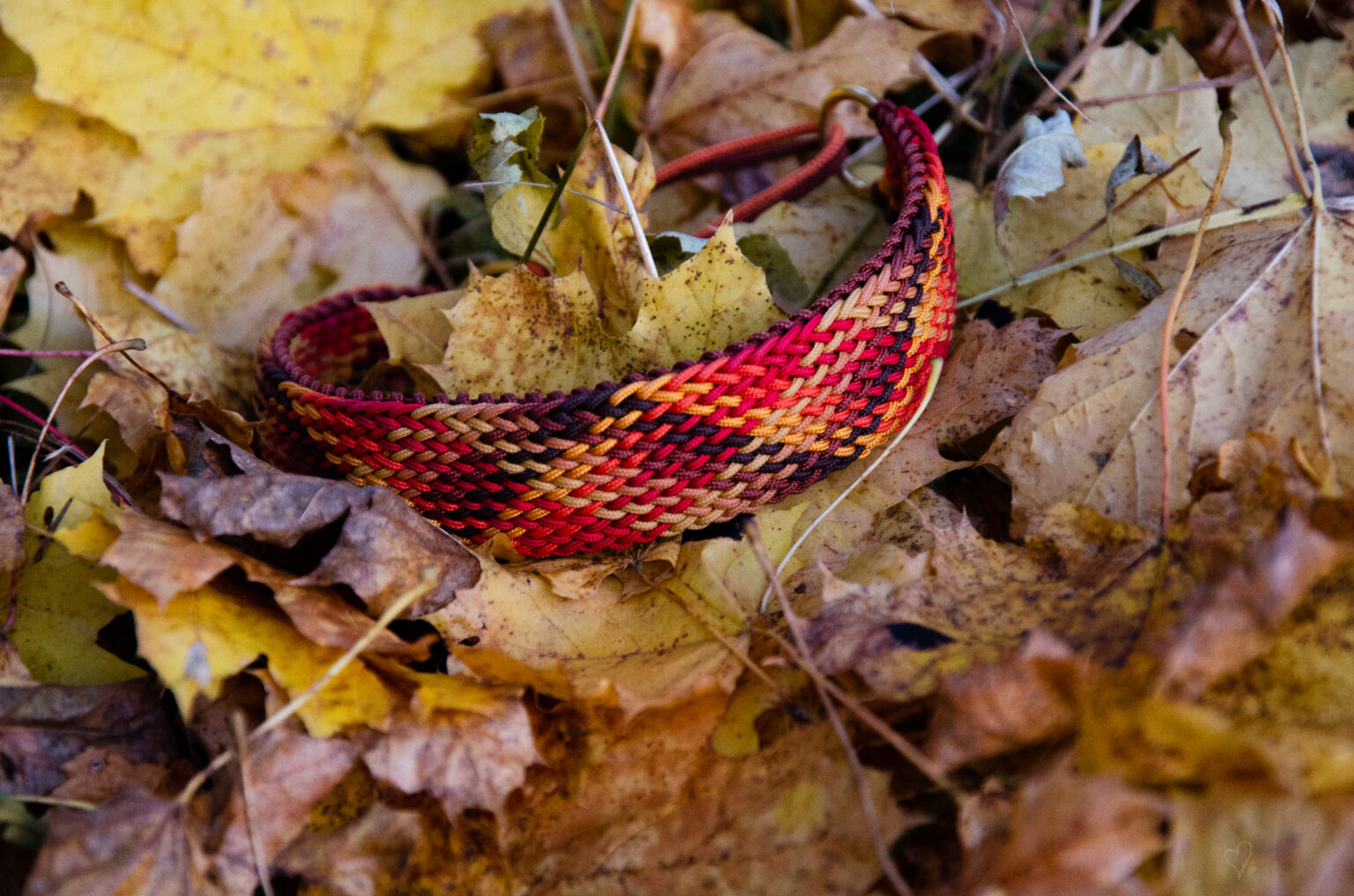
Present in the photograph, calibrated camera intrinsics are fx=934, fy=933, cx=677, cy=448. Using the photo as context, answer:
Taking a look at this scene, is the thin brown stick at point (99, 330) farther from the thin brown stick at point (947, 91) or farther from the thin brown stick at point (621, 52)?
the thin brown stick at point (947, 91)

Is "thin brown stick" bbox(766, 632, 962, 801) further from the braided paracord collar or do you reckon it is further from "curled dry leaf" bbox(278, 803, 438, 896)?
"curled dry leaf" bbox(278, 803, 438, 896)

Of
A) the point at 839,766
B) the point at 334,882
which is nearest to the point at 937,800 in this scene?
the point at 839,766

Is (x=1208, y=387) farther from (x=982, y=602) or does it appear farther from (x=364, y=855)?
(x=364, y=855)

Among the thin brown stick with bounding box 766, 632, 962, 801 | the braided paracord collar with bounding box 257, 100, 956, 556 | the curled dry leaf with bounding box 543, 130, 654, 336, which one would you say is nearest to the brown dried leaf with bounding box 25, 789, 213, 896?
the braided paracord collar with bounding box 257, 100, 956, 556

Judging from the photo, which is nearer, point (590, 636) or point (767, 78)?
point (590, 636)

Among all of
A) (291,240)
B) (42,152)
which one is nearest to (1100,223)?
(291,240)

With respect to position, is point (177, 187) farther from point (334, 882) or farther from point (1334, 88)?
point (1334, 88)

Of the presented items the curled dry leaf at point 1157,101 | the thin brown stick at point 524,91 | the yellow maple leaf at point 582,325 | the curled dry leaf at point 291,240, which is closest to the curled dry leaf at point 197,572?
the yellow maple leaf at point 582,325
